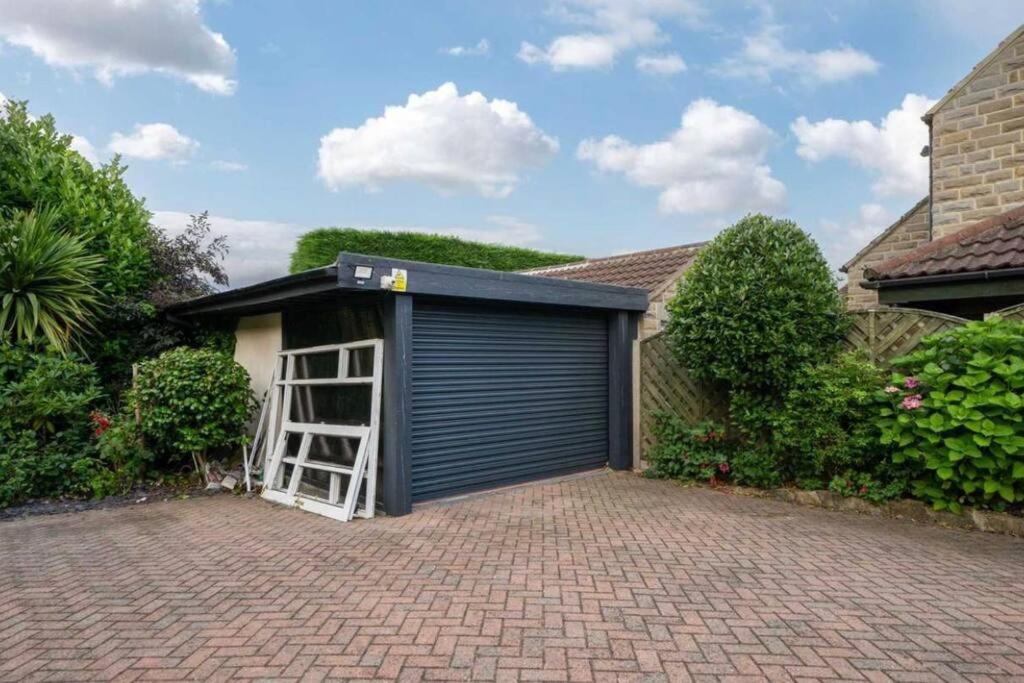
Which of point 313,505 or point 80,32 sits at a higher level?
point 80,32

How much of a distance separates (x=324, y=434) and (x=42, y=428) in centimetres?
354

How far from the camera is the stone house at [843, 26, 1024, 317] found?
639 cm

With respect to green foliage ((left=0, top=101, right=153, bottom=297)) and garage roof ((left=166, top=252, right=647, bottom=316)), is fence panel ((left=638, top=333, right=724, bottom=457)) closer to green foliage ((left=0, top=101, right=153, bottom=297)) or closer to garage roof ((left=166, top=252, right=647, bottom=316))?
garage roof ((left=166, top=252, right=647, bottom=316))

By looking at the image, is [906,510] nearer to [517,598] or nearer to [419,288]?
[517,598]

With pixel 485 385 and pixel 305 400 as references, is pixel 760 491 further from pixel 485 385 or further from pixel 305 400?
pixel 305 400

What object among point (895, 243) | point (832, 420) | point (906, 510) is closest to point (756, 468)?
point (832, 420)

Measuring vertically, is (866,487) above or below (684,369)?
below

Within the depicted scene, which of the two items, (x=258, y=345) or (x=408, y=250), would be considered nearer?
(x=258, y=345)

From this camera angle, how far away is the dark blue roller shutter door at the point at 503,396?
19.9ft

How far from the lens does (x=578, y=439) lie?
754 centimetres

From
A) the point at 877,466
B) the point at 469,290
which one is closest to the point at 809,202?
the point at 877,466

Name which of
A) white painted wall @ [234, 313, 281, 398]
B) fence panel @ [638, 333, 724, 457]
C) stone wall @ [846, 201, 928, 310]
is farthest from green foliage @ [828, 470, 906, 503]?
white painted wall @ [234, 313, 281, 398]

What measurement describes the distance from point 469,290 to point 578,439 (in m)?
2.58

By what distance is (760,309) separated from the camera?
6211 mm
